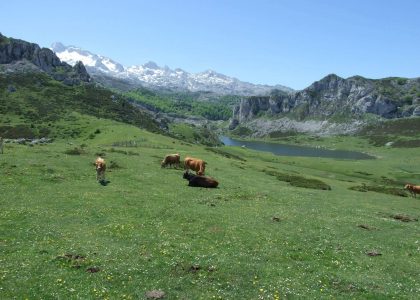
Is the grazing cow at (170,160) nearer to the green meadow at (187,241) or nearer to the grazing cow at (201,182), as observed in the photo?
the green meadow at (187,241)

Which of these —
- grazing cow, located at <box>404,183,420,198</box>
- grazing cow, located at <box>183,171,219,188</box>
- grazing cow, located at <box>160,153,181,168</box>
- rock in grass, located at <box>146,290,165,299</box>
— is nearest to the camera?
rock in grass, located at <box>146,290,165,299</box>

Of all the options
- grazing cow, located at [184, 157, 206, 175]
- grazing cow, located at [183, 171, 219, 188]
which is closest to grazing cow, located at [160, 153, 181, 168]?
grazing cow, located at [184, 157, 206, 175]

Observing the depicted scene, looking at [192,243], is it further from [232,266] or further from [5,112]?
[5,112]

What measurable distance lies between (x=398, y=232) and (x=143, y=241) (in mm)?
19809

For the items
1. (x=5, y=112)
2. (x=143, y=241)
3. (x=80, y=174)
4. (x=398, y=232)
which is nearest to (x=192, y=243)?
(x=143, y=241)

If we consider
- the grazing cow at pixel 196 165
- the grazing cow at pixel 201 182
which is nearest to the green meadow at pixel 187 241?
the grazing cow at pixel 201 182

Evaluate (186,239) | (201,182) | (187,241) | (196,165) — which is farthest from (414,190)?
(187,241)

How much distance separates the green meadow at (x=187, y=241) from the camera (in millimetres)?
20266

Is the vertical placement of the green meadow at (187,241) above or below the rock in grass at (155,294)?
above

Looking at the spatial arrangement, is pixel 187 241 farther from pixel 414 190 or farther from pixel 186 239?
pixel 414 190

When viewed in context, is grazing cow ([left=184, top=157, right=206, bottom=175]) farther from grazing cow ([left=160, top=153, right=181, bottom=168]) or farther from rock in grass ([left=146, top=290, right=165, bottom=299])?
rock in grass ([left=146, top=290, right=165, bottom=299])

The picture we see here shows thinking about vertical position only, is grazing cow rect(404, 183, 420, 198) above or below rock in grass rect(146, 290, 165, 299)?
above

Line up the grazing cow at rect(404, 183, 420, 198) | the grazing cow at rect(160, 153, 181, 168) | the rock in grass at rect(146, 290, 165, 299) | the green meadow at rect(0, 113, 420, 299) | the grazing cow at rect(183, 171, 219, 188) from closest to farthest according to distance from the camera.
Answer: the rock in grass at rect(146, 290, 165, 299), the green meadow at rect(0, 113, 420, 299), the grazing cow at rect(183, 171, 219, 188), the grazing cow at rect(160, 153, 181, 168), the grazing cow at rect(404, 183, 420, 198)

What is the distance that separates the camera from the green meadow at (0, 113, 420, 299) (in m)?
20.3
